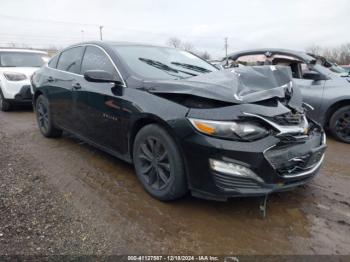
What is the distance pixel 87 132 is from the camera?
13.4 ft

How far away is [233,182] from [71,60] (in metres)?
3.20

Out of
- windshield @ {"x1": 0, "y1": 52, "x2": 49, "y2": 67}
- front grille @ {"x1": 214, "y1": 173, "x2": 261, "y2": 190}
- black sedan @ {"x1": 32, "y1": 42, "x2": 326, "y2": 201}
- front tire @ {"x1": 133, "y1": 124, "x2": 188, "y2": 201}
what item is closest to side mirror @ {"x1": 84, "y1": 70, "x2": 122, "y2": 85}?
black sedan @ {"x1": 32, "y1": 42, "x2": 326, "y2": 201}

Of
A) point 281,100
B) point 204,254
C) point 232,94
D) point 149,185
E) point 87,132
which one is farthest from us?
point 87,132

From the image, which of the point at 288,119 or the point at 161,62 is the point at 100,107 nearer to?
the point at 161,62

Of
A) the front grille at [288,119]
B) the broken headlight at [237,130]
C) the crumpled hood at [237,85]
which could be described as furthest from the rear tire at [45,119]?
the front grille at [288,119]

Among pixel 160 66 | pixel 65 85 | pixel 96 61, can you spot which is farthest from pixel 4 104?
pixel 160 66

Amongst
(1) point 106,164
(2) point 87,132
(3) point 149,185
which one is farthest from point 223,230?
(2) point 87,132

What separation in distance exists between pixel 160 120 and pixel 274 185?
3.71 feet

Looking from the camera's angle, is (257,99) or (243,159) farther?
(257,99)

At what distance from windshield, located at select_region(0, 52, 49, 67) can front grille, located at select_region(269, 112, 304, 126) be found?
307 inches

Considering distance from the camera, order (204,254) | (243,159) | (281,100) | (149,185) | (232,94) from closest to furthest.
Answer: (204,254) < (243,159) < (232,94) < (281,100) < (149,185)

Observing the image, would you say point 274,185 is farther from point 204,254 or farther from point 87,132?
point 87,132

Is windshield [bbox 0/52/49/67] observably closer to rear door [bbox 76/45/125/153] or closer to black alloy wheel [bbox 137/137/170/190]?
rear door [bbox 76/45/125/153]

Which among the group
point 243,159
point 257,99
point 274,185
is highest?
point 257,99
